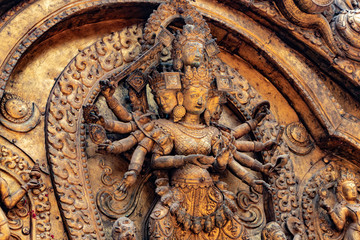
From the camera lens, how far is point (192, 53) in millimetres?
6453

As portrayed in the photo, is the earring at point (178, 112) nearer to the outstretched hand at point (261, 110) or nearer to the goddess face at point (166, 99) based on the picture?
the goddess face at point (166, 99)

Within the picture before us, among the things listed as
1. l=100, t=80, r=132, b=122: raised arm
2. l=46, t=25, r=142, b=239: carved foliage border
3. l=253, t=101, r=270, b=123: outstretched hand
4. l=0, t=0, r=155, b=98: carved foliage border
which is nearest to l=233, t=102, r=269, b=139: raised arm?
l=253, t=101, r=270, b=123: outstretched hand

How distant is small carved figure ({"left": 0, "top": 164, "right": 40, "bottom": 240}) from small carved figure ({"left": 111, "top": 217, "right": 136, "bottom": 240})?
72 centimetres

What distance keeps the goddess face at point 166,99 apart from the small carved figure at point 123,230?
1188 mm

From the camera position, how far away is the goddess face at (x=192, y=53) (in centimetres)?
645

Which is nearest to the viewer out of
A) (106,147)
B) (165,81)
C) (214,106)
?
(106,147)

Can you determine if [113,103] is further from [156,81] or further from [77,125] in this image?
[156,81]

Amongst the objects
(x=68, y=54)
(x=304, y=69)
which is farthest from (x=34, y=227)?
(x=304, y=69)

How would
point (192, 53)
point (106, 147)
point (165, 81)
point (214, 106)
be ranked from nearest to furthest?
1. point (106, 147)
2. point (165, 81)
3. point (192, 53)
4. point (214, 106)

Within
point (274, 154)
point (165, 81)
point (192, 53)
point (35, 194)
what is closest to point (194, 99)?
point (165, 81)

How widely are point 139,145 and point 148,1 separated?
62.5 inches

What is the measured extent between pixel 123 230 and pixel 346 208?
2.39 m

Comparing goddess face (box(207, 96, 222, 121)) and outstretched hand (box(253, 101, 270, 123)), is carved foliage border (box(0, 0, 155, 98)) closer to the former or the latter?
goddess face (box(207, 96, 222, 121))

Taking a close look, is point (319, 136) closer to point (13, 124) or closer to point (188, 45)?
point (188, 45)
